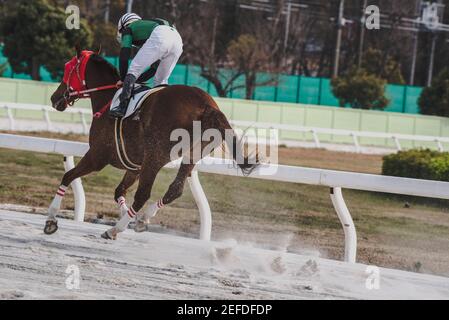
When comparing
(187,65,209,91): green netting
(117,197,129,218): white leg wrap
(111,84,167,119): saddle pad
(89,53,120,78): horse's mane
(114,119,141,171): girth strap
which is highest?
(89,53,120,78): horse's mane

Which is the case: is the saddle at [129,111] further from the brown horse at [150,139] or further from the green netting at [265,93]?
the green netting at [265,93]

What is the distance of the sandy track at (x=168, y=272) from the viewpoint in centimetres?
592

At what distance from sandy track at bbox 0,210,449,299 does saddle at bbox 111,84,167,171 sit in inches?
24.6

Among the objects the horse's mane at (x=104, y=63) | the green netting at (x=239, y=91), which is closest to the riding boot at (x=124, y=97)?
the horse's mane at (x=104, y=63)

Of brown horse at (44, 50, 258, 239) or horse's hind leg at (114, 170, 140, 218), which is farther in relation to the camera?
horse's hind leg at (114, 170, 140, 218)

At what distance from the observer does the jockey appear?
7852mm

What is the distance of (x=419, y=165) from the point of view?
15445 mm

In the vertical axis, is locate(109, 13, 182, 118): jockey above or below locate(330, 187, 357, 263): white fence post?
above

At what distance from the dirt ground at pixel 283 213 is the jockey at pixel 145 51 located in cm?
187

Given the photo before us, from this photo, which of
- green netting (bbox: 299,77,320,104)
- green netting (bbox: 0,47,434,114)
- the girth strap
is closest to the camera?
the girth strap

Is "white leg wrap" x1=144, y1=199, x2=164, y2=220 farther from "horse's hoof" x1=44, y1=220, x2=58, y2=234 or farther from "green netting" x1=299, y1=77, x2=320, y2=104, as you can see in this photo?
"green netting" x1=299, y1=77, x2=320, y2=104

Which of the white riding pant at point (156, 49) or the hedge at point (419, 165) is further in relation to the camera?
the hedge at point (419, 165)

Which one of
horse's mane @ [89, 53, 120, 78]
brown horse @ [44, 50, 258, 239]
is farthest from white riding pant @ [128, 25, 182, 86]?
horse's mane @ [89, 53, 120, 78]

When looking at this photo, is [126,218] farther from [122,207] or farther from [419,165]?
[419,165]
